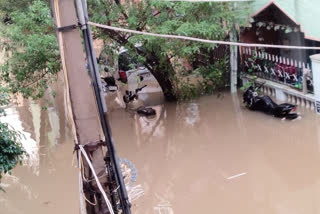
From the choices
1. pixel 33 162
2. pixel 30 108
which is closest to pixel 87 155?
pixel 33 162

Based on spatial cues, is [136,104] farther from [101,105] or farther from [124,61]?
[101,105]

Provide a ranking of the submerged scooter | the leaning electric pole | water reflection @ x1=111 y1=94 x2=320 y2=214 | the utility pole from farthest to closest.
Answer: the utility pole
the submerged scooter
water reflection @ x1=111 y1=94 x2=320 y2=214
the leaning electric pole

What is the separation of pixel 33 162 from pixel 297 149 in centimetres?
526

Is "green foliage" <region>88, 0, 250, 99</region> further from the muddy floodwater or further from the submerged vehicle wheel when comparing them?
the submerged vehicle wheel

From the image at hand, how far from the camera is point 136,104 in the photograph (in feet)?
38.4

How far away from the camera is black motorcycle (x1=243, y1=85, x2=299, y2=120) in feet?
29.4

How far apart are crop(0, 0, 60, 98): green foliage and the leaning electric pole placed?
5.35m

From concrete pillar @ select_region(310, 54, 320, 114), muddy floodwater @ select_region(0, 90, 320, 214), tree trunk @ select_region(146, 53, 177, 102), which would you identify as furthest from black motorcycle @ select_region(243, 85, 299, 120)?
tree trunk @ select_region(146, 53, 177, 102)

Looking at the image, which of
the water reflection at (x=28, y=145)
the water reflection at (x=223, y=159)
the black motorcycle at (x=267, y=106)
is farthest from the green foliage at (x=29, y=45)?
the black motorcycle at (x=267, y=106)

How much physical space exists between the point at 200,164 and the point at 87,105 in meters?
4.93

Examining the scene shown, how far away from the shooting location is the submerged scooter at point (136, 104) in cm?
1067

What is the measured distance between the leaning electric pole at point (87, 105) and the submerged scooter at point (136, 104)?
7366mm

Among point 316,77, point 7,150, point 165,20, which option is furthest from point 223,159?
point 7,150

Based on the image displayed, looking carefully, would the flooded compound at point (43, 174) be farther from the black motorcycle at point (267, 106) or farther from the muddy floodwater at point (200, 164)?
the black motorcycle at point (267, 106)
